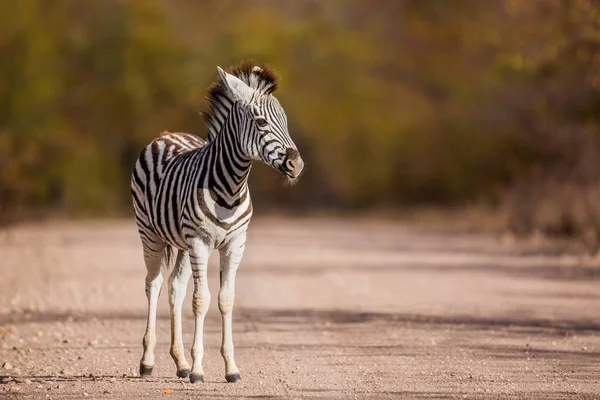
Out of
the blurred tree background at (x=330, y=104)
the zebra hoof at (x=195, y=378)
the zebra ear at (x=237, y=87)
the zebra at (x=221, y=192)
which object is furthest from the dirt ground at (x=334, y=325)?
the blurred tree background at (x=330, y=104)

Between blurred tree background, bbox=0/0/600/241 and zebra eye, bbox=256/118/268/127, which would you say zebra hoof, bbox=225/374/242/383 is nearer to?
zebra eye, bbox=256/118/268/127

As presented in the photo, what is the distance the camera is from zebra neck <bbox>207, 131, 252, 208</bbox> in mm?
10641

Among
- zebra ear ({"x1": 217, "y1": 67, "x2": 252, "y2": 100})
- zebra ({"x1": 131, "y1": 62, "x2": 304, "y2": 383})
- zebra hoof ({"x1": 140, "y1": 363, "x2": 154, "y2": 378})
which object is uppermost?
zebra ear ({"x1": 217, "y1": 67, "x2": 252, "y2": 100})

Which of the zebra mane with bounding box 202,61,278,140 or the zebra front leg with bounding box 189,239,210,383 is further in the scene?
the zebra mane with bounding box 202,61,278,140

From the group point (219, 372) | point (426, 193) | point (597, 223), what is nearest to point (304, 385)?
point (219, 372)

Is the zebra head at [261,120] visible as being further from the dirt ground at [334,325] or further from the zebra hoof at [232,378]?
the dirt ground at [334,325]

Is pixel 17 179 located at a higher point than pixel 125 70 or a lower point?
lower

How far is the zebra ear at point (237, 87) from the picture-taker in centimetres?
1073

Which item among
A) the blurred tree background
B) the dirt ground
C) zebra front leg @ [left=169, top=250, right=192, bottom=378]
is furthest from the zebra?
the blurred tree background

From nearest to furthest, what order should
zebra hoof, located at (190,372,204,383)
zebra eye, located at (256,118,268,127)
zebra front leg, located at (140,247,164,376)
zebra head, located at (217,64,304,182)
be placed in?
1. zebra head, located at (217,64,304,182)
2. zebra hoof, located at (190,372,204,383)
3. zebra eye, located at (256,118,268,127)
4. zebra front leg, located at (140,247,164,376)

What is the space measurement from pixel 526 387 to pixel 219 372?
7.90 feet

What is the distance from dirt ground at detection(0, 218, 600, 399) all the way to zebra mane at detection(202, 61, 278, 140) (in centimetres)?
193

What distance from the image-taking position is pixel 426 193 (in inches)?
2036

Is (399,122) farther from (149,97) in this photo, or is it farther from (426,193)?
(149,97)
